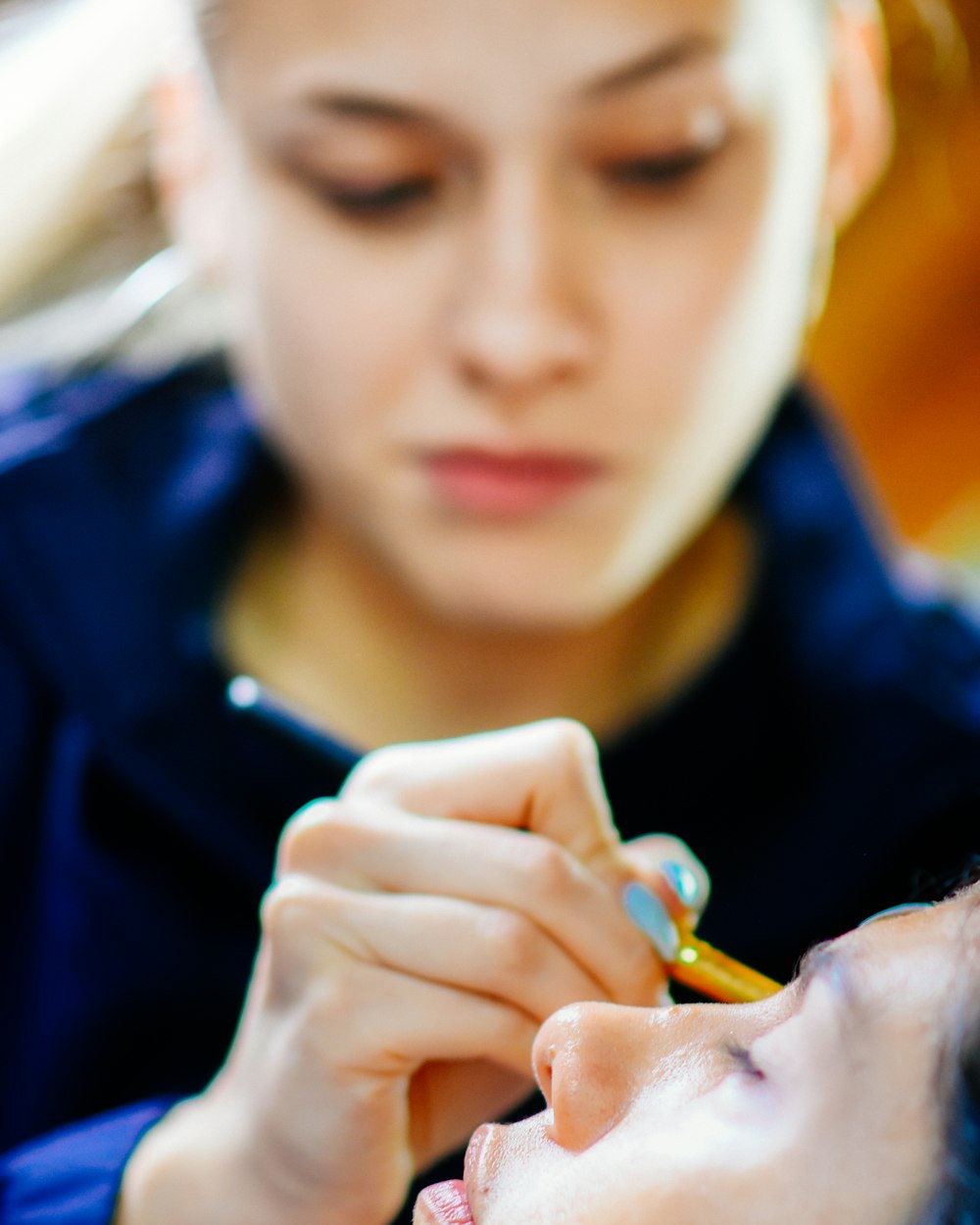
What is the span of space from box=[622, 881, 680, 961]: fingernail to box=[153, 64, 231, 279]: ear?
22 centimetres

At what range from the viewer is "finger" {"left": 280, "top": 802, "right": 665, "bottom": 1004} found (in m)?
0.22

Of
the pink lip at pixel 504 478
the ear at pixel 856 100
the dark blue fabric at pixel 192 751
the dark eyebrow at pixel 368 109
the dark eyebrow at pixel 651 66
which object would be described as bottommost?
the dark blue fabric at pixel 192 751

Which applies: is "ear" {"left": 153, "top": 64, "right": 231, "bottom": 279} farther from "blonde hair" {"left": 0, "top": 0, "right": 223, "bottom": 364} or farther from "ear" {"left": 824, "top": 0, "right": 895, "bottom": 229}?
"ear" {"left": 824, "top": 0, "right": 895, "bottom": 229}

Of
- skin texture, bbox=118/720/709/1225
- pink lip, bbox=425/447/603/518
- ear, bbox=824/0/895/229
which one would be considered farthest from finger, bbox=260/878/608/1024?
ear, bbox=824/0/895/229

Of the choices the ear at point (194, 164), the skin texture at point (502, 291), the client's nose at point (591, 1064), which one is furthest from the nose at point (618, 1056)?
the ear at point (194, 164)

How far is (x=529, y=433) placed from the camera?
31cm

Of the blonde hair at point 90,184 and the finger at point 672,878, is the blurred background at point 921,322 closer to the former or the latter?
the blonde hair at point 90,184

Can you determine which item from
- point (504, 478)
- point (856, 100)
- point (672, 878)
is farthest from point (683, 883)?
point (856, 100)

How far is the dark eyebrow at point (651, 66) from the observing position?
0.28 metres

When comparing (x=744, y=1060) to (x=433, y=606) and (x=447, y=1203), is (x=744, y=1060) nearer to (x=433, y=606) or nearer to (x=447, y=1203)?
(x=447, y=1203)

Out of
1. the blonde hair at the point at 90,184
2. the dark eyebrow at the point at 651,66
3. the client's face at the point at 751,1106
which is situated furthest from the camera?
the blonde hair at the point at 90,184

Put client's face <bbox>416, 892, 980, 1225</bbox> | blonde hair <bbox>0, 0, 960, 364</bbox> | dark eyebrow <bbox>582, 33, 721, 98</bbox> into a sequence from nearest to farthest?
1. client's face <bbox>416, 892, 980, 1225</bbox>
2. dark eyebrow <bbox>582, 33, 721, 98</bbox>
3. blonde hair <bbox>0, 0, 960, 364</bbox>

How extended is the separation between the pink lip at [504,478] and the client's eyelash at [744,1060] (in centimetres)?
17

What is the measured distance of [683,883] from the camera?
230mm
